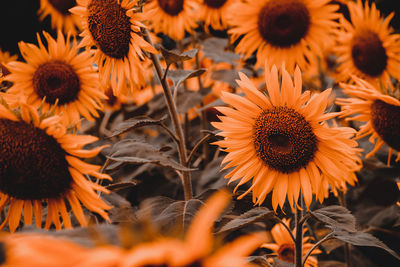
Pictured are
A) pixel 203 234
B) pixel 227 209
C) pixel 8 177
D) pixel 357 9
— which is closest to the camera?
pixel 203 234

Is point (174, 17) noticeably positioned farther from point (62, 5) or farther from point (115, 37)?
point (115, 37)

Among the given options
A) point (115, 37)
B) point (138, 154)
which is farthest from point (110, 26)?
point (138, 154)

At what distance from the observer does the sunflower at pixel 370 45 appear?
1945 mm

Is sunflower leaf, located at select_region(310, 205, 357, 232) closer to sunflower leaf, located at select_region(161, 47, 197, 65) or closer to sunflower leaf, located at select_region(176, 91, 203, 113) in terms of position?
sunflower leaf, located at select_region(161, 47, 197, 65)

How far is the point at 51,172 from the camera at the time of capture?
0.91 m

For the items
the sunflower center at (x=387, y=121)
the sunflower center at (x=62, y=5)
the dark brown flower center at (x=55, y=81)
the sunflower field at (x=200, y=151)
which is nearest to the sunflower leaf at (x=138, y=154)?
the sunflower field at (x=200, y=151)

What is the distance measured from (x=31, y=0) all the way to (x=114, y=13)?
2.47 metres

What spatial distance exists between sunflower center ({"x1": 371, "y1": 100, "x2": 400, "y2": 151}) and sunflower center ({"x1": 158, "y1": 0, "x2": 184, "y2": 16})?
127 cm

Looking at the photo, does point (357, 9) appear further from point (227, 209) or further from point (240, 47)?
point (227, 209)

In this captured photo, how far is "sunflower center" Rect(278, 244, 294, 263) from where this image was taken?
1.45m

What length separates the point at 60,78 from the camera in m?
1.54

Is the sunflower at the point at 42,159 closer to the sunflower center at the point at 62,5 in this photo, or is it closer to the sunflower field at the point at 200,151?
the sunflower field at the point at 200,151

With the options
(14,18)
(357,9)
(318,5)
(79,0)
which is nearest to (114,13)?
(79,0)

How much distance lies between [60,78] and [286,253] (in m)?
1.06
